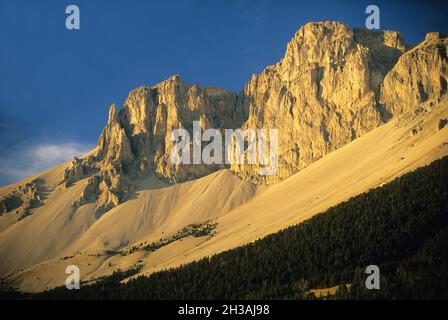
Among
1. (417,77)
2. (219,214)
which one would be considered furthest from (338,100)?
(219,214)

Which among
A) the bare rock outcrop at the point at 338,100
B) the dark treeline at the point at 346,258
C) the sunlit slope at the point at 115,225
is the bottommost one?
the dark treeline at the point at 346,258

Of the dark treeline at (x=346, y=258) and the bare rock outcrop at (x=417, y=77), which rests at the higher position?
the bare rock outcrop at (x=417, y=77)

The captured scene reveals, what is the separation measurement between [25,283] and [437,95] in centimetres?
12883

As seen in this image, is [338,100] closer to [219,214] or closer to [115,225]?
[219,214]

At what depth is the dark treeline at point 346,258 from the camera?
219ft

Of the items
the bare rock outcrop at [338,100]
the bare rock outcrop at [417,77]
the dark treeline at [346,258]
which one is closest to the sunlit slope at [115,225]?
the bare rock outcrop at [338,100]

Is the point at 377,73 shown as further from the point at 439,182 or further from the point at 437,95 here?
the point at 439,182

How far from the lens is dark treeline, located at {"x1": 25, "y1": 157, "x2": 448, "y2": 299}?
66.7 meters

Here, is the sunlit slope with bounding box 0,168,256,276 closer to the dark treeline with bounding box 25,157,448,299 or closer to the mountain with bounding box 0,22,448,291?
the mountain with bounding box 0,22,448,291

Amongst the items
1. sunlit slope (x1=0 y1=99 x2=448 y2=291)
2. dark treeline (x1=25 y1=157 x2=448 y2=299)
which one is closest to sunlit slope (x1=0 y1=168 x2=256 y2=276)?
sunlit slope (x1=0 y1=99 x2=448 y2=291)

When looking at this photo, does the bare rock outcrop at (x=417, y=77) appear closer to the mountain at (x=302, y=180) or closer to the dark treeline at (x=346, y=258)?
the mountain at (x=302, y=180)

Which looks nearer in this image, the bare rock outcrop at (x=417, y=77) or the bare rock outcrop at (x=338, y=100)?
the bare rock outcrop at (x=417, y=77)

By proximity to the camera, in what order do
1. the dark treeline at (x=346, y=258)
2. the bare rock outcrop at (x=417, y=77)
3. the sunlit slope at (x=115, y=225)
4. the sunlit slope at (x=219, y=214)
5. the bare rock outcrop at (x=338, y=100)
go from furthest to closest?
the bare rock outcrop at (x=338, y=100) → the sunlit slope at (x=115, y=225) → the bare rock outcrop at (x=417, y=77) → the sunlit slope at (x=219, y=214) → the dark treeline at (x=346, y=258)

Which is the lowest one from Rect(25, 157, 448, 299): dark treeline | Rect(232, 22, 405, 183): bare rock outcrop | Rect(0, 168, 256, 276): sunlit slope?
Rect(25, 157, 448, 299): dark treeline
